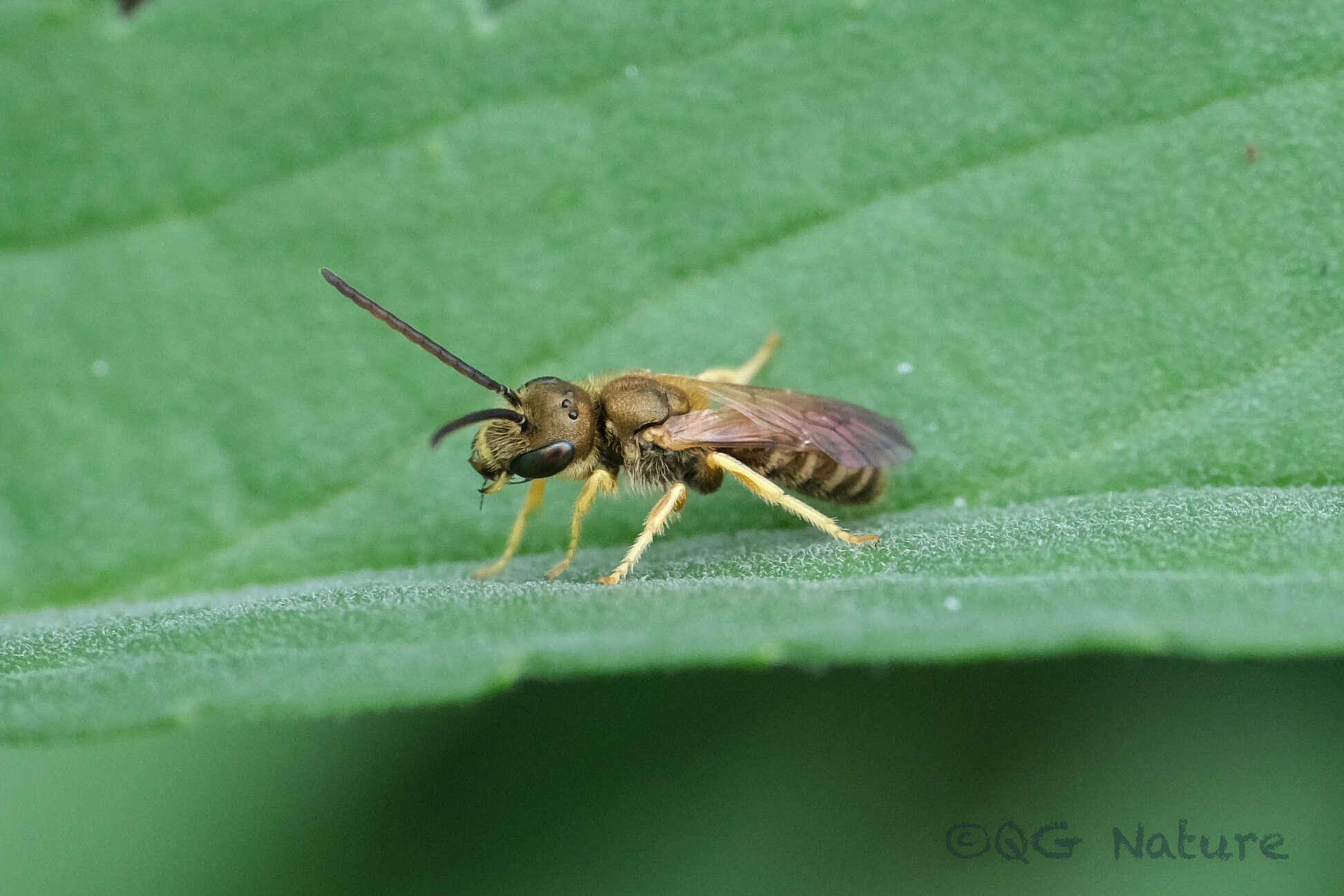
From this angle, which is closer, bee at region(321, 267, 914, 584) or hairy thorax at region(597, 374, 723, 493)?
bee at region(321, 267, 914, 584)

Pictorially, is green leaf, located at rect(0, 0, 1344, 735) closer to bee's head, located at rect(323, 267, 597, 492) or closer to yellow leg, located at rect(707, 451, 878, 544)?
yellow leg, located at rect(707, 451, 878, 544)

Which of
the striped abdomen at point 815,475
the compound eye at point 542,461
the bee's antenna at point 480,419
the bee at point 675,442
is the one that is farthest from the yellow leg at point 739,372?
the bee's antenna at point 480,419

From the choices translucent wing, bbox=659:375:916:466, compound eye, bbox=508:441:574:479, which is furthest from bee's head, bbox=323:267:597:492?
translucent wing, bbox=659:375:916:466

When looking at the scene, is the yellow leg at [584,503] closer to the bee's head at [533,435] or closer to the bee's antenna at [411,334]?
the bee's head at [533,435]

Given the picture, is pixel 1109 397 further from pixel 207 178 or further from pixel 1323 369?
pixel 207 178

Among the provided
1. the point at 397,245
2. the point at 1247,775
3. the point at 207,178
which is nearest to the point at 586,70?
the point at 397,245

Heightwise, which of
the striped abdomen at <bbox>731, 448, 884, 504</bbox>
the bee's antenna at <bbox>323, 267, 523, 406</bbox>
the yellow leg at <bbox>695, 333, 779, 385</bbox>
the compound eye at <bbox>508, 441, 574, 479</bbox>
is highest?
the yellow leg at <bbox>695, 333, 779, 385</bbox>
